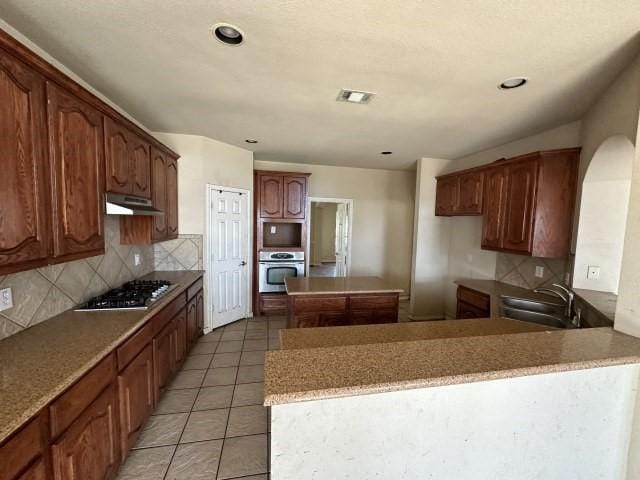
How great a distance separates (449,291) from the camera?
430 centimetres

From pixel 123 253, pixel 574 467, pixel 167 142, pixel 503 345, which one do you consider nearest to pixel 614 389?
pixel 574 467

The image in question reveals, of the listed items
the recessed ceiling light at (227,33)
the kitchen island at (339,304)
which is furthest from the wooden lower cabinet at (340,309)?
the recessed ceiling light at (227,33)

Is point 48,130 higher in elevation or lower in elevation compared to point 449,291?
higher

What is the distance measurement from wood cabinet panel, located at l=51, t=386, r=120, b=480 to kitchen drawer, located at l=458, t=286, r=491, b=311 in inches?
129

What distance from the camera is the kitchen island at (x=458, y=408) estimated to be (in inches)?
34.5

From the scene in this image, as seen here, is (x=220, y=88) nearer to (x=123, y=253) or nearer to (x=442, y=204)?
(x=123, y=253)

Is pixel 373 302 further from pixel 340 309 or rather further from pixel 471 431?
pixel 471 431

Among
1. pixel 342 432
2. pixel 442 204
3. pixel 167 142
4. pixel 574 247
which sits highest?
pixel 167 142

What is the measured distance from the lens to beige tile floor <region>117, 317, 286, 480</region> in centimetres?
169

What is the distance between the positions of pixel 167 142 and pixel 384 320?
11.0 ft

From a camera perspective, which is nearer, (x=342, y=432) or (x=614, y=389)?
(x=342, y=432)

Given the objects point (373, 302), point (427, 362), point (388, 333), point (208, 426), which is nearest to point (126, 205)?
point (208, 426)

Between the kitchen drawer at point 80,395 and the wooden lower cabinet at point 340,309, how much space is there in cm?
155

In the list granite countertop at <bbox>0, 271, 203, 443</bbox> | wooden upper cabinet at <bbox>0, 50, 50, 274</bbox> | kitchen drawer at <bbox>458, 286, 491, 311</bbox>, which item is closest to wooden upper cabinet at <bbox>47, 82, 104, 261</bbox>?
wooden upper cabinet at <bbox>0, 50, 50, 274</bbox>
